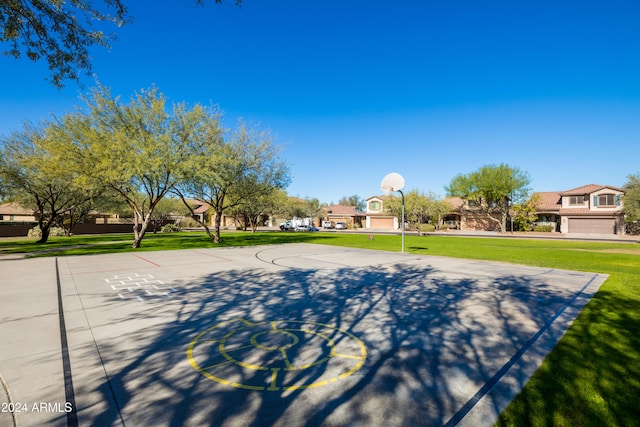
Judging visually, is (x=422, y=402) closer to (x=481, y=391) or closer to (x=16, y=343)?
(x=481, y=391)

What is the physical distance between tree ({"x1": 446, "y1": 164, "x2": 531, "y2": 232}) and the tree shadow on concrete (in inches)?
1824

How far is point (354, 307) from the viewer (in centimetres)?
712

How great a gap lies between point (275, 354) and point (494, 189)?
54235 millimetres

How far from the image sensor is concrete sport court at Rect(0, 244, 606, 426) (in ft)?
10.7

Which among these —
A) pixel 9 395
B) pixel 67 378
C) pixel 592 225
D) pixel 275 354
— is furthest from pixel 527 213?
pixel 9 395

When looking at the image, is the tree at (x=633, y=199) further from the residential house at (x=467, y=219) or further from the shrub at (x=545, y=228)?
the residential house at (x=467, y=219)

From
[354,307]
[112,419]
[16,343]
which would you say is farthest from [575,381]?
[16,343]

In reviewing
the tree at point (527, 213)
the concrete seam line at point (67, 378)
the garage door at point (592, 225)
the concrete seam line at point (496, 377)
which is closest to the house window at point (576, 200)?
the garage door at point (592, 225)

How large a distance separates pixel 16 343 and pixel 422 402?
6562 millimetres

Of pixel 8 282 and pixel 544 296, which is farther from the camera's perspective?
pixel 8 282

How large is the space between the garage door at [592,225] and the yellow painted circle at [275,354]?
55219 mm

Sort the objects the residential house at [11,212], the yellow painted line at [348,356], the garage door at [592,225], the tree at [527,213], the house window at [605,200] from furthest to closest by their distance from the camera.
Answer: the residential house at [11,212] < the tree at [527,213] < the house window at [605,200] < the garage door at [592,225] < the yellow painted line at [348,356]

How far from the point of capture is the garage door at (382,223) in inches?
2601

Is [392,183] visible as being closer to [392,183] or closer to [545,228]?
[392,183]
